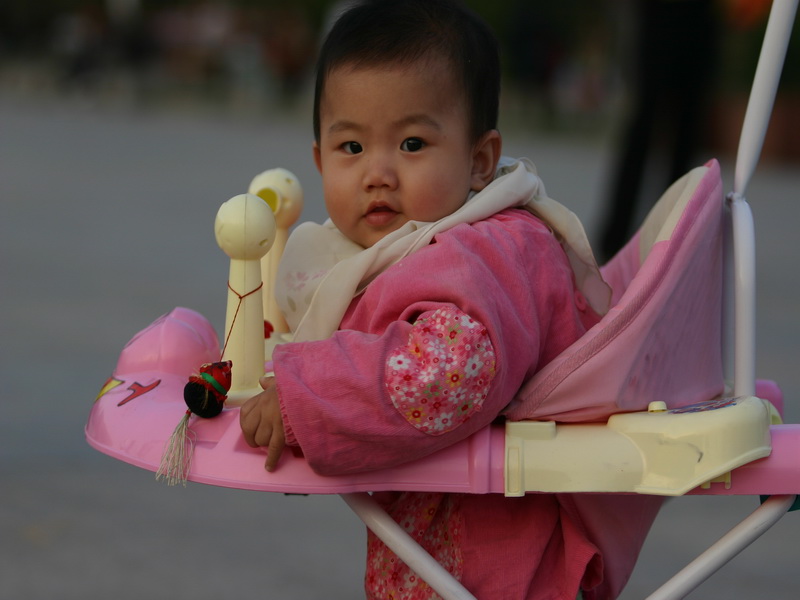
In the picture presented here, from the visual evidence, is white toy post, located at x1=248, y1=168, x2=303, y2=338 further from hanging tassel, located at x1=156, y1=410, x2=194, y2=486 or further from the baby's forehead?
hanging tassel, located at x1=156, y1=410, x2=194, y2=486

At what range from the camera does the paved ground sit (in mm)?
3084

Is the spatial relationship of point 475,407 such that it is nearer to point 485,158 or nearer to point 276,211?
point 485,158

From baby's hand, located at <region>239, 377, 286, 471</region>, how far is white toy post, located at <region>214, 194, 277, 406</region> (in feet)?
0.59

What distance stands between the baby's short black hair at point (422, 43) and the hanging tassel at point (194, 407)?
1.78 ft

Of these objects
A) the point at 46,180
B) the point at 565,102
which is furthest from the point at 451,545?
the point at 565,102

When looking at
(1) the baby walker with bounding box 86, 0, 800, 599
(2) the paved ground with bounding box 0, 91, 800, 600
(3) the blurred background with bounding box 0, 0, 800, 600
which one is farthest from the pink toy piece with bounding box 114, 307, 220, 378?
(2) the paved ground with bounding box 0, 91, 800, 600

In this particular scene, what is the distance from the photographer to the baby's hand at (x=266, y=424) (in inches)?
65.7

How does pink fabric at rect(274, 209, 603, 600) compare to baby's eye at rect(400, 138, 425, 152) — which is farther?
baby's eye at rect(400, 138, 425, 152)

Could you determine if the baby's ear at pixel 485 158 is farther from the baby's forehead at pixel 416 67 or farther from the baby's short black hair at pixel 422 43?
the baby's forehead at pixel 416 67

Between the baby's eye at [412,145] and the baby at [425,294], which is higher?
the baby's eye at [412,145]

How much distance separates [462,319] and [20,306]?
4.32m

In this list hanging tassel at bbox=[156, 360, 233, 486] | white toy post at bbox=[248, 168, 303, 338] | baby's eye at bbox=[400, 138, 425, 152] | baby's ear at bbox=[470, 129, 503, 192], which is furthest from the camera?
white toy post at bbox=[248, 168, 303, 338]

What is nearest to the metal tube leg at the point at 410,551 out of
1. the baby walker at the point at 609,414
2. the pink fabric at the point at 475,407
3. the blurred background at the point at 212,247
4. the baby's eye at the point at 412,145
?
the baby walker at the point at 609,414

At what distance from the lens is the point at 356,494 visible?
5.77 ft
